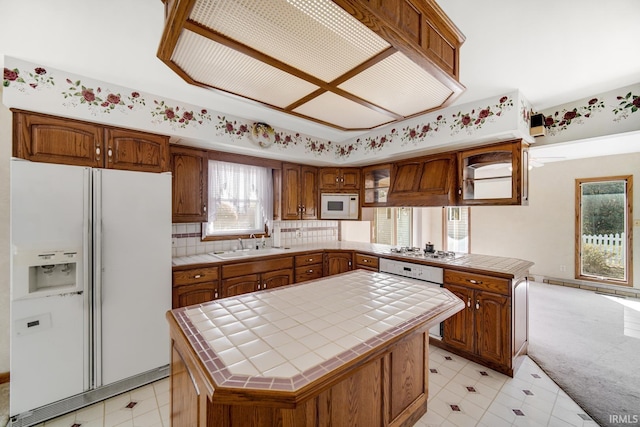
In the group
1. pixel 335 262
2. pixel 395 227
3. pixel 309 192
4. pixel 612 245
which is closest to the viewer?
pixel 335 262

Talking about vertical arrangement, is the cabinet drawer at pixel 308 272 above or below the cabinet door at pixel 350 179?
below

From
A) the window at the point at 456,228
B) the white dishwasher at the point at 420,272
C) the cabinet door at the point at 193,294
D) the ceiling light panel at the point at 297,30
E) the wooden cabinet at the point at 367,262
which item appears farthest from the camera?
the window at the point at 456,228

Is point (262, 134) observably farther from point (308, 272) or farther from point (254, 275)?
point (308, 272)

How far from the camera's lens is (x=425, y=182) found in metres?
3.19

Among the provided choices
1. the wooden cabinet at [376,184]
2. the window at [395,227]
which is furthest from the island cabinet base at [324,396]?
the window at [395,227]

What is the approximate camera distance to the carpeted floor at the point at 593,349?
199 cm

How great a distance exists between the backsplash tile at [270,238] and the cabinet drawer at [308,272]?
2.09 feet

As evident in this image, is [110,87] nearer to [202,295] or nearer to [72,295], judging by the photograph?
[72,295]

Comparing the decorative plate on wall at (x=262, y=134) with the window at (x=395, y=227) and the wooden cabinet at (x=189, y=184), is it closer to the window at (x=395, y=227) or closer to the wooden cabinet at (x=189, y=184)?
the wooden cabinet at (x=189, y=184)

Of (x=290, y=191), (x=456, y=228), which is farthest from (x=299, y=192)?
(x=456, y=228)

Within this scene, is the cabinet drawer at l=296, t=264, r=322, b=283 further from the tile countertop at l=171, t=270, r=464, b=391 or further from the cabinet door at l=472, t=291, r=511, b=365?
the cabinet door at l=472, t=291, r=511, b=365

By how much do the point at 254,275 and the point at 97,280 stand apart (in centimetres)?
139

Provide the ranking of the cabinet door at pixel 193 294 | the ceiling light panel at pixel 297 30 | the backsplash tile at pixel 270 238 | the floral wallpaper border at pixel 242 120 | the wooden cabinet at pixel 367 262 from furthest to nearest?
the wooden cabinet at pixel 367 262 < the backsplash tile at pixel 270 238 < the cabinet door at pixel 193 294 < the floral wallpaper border at pixel 242 120 < the ceiling light panel at pixel 297 30

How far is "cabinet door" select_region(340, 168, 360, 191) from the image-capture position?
13.3 ft
